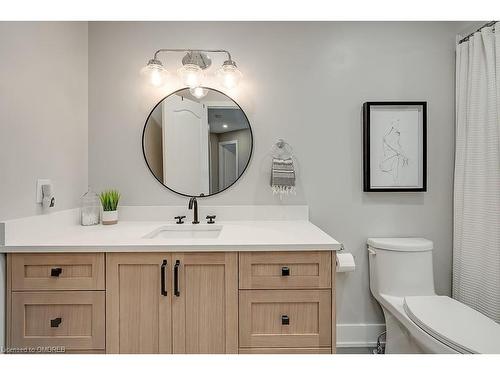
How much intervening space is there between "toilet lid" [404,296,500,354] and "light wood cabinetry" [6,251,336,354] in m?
0.45

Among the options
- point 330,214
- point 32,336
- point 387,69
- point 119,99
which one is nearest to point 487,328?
point 330,214

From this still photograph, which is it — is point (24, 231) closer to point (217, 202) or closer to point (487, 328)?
point (217, 202)

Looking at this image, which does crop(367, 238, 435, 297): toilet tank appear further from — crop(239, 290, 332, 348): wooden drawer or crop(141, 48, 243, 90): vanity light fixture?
crop(141, 48, 243, 90): vanity light fixture

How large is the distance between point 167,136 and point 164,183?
12.3 inches

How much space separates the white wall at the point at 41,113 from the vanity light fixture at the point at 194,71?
1.39 feet

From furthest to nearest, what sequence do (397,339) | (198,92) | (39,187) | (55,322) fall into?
(198,92) → (397,339) → (39,187) → (55,322)

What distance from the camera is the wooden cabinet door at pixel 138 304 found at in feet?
3.97

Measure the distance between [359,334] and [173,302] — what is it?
1.32 metres

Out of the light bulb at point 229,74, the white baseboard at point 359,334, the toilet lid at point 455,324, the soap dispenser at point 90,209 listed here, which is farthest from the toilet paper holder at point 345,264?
the soap dispenser at point 90,209

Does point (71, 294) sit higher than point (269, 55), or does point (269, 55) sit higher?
point (269, 55)

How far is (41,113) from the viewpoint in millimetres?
1420

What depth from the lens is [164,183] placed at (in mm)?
1866

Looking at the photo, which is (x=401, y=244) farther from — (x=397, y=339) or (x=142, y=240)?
(x=142, y=240)

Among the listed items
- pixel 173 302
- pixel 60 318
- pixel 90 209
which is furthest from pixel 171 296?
pixel 90 209
